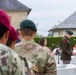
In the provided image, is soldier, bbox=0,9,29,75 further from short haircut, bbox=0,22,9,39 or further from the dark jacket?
the dark jacket

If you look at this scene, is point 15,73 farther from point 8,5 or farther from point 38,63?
point 8,5

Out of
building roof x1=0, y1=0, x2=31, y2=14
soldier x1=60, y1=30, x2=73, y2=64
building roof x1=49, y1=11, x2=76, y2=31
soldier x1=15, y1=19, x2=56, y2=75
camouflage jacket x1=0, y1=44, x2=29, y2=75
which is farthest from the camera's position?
building roof x1=49, y1=11, x2=76, y2=31

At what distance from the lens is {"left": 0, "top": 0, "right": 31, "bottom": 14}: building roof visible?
154 feet

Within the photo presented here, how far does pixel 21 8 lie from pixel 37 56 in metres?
43.4

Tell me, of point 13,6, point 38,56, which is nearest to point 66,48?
point 38,56

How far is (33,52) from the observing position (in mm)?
Result: 4562

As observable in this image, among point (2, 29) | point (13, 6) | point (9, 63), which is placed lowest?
point (9, 63)

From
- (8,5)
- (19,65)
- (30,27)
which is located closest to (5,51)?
(19,65)

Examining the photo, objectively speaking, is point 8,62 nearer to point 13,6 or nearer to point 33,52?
point 33,52

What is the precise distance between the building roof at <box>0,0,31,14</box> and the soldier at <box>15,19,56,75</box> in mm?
42119

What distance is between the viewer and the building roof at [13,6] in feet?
154

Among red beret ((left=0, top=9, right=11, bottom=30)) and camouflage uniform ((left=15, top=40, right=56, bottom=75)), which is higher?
red beret ((left=0, top=9, right=11, bottom=30))

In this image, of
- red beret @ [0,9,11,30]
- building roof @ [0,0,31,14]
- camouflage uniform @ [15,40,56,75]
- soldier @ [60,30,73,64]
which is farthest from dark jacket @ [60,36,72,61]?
building roof @ [0,0,31,14]

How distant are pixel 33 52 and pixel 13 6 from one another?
43.4m
